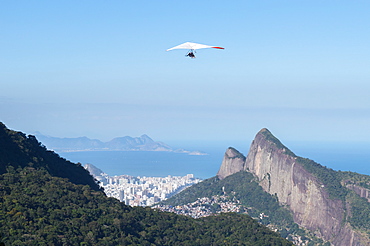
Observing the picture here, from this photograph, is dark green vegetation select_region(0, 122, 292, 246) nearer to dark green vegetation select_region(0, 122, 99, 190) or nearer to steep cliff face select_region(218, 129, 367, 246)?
dark green vegetation select_region(0, 122, 99, 190)

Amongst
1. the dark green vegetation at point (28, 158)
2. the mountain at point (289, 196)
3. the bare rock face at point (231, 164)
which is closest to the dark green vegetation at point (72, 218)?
the dark green vegetation at point (28, 158)

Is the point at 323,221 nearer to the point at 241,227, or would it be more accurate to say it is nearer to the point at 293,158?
the point at 293,158

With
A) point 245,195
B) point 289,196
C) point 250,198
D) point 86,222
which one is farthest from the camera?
point 245,195

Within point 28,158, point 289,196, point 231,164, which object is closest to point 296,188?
point 289,196

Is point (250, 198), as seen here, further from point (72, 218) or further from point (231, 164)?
point (72, 218)

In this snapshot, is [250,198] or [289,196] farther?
[250,198]

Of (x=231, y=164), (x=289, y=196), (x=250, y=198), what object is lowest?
(x=250, y=198)

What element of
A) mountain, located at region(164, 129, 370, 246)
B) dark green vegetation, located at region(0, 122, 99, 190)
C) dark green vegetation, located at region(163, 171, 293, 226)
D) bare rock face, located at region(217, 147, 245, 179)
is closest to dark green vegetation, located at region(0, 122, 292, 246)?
dark green vegetation, located at region(0, 122, 99, 190)
